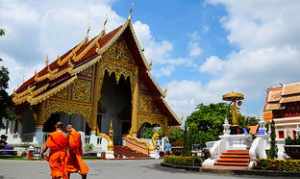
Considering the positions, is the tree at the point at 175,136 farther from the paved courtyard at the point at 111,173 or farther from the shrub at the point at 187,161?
the paved courtyard at the point at 111,173

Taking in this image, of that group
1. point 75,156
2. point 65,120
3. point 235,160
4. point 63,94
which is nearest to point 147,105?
point 65,120

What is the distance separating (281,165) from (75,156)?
6416mm

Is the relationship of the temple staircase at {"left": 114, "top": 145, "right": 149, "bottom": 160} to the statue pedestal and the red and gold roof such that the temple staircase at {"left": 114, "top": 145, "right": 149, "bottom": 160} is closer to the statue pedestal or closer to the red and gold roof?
the red and gold roof

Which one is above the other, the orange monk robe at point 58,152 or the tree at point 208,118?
the tree at point 208,118

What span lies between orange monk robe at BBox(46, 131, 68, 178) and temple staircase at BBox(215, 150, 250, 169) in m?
8.04

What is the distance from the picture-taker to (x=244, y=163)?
12836 millimetres

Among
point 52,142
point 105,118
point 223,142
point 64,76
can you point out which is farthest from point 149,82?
point 52,142

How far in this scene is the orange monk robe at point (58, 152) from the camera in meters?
5.85

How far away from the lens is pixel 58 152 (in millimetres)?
5902

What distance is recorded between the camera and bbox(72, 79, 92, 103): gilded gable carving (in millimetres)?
21594

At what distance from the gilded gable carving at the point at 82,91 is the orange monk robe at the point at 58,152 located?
15693 mm

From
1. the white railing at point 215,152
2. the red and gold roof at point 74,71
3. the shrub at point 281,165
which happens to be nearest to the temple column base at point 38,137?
the red and gold roof at point 74,71

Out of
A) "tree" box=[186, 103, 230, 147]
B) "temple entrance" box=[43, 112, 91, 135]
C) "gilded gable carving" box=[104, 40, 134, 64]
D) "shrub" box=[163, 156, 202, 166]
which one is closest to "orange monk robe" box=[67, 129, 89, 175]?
"shrub" box=[163, 156, 202, 166]

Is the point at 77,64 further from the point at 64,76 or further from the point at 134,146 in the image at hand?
the point at 134,146
